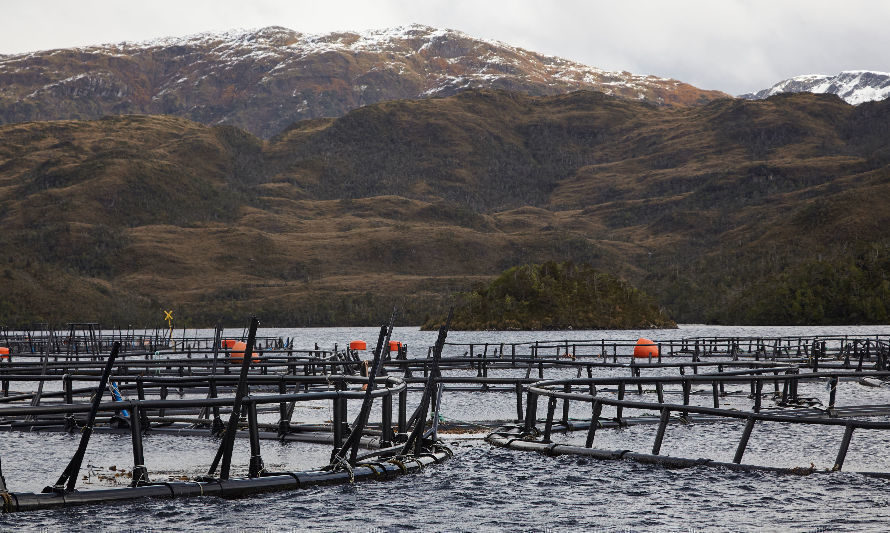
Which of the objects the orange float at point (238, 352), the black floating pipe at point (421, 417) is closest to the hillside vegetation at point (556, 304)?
the orange float at point (238, 352)

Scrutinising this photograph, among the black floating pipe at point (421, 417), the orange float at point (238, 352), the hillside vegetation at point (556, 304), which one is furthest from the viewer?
the hillside vegetation at point (556, 304)

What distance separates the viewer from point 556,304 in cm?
17288

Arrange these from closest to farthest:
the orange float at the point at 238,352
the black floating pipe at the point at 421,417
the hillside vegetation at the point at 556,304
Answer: the black floating pipe at the point at 421,417 → the orange float at the point at 238,352 → the hillside vegetation at the point at 556,304

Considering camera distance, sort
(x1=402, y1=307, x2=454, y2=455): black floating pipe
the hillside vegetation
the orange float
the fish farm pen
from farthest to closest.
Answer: the hillside vegetation
the orange float
(x1=402, y1=307, x2=454, y2=455): black floating pipe
the fish farm pen

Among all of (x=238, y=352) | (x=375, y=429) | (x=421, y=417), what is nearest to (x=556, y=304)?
(x=238, y=352)

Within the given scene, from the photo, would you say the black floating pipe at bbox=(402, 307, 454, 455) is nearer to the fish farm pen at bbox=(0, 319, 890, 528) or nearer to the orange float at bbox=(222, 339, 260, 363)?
the fish farm pen at bbox=(0, 319, 890, 528)

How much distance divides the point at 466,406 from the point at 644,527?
22.4 metres

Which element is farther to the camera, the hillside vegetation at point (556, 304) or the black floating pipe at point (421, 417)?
the hillside vegetation at point (556, 304)

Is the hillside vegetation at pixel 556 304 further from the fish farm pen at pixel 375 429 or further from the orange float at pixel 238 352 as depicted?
the fish farm pen at pixel 375 429

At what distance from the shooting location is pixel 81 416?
2677 centimetres

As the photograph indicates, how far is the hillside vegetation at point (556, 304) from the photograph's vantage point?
170m

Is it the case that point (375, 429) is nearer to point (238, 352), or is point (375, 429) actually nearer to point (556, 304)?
point (238, 352)

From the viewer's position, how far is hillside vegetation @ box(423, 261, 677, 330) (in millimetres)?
170250

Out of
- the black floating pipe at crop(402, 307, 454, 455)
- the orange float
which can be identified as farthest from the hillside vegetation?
the black floating pipe at crop(402, 307, 454, 455)
